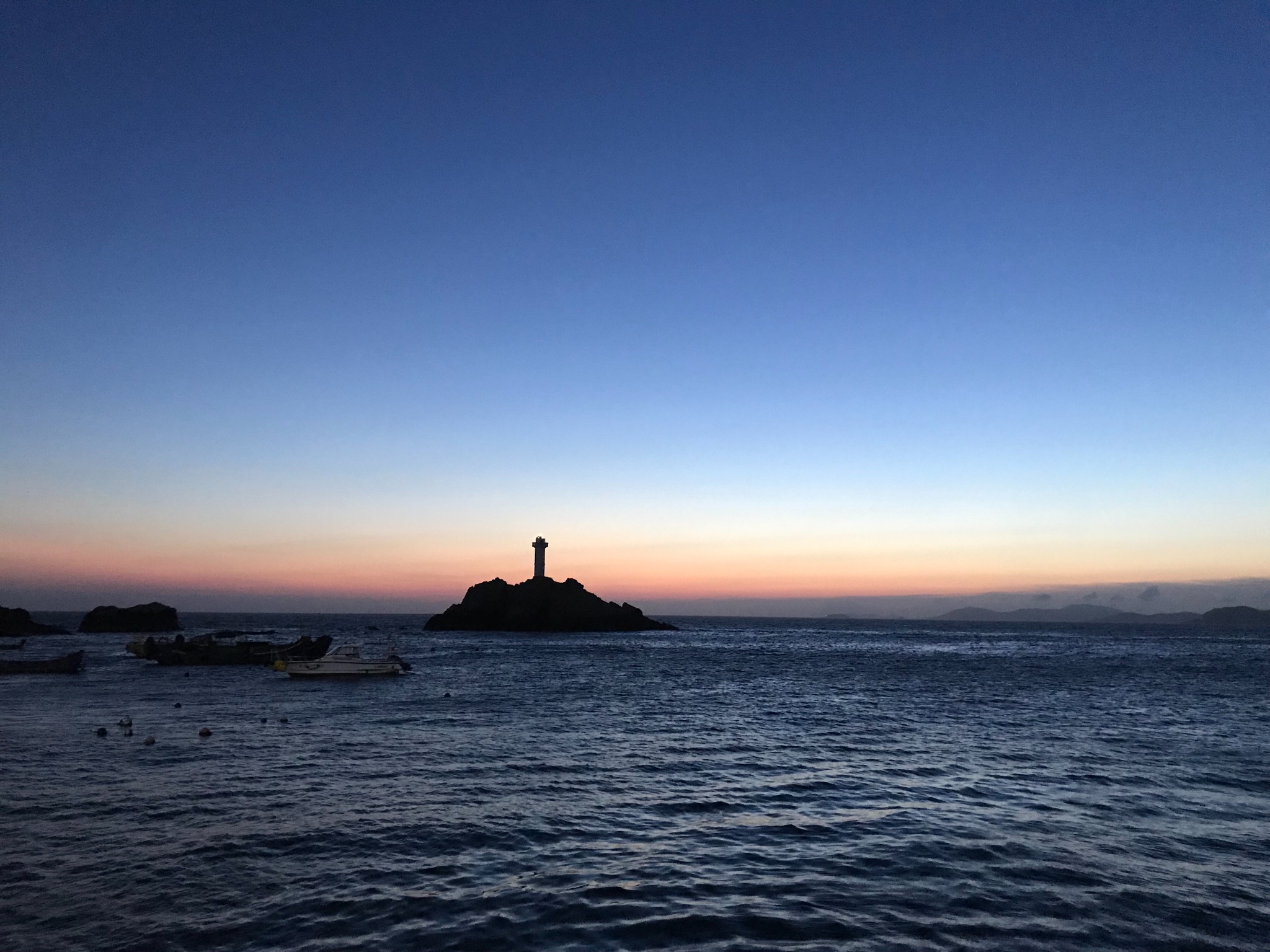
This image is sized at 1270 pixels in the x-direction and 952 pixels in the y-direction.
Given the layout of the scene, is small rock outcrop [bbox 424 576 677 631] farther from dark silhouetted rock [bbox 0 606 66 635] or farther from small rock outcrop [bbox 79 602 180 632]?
dark silhouetted rock [bbox 0 606 66 635]

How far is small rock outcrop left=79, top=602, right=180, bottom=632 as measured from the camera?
14638 centimetres

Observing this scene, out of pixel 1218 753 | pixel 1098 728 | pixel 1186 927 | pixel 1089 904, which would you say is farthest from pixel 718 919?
pixel 1098 728

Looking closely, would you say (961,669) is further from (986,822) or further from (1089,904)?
(1089,904)

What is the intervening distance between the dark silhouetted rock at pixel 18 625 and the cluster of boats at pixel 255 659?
44682 mm

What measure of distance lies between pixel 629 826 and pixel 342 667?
143ft

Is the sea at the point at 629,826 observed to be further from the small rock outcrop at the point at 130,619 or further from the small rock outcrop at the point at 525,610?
the small rock outcrop at the point at 130,619

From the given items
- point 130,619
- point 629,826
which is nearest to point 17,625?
point 130,619

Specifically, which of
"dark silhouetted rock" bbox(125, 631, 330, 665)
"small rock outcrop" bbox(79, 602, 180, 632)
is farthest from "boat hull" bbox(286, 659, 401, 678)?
"small rock outcrop" bbox(79, 602, 180, 632)

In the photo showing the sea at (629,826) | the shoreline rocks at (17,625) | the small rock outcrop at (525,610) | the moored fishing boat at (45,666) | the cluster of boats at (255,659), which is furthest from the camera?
the small rock outcrop at (525,610)

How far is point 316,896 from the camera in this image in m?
13.8

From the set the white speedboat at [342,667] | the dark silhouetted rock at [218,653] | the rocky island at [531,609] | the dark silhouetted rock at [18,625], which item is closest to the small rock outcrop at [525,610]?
the rocky island at [531,609]

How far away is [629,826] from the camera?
1811cm

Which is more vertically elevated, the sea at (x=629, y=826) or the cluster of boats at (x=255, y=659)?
the cluster of boats at (x=255, y=659)

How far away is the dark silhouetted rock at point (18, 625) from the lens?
121750 millimetres
